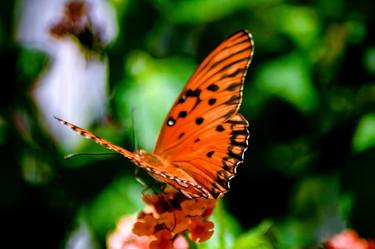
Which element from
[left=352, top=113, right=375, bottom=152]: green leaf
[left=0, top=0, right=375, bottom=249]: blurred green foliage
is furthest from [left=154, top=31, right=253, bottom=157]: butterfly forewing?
[left=352, top=113, right=375, bottom=152]: green leaf

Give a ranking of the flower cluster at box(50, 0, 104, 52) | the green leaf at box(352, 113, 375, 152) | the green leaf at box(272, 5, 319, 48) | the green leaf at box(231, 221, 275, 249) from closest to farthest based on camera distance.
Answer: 1. the green leaf at box(231, 221, 275, 249)
2. the green leaf at box(352, 113, 375, 152)
3. the green leaf at box(272, 5, 319, 48)
4. the flower cluster at box(50, 0, 104, 52)

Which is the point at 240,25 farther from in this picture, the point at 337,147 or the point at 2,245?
the point at 2,245

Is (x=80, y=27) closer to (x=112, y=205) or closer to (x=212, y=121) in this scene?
(x=112, y=205)

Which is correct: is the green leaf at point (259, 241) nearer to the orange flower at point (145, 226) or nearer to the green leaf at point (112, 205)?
the orange flower at point (145, 226)

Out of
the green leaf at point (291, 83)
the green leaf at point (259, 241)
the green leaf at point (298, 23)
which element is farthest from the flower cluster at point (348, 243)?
the green leaf at point (298, 23)

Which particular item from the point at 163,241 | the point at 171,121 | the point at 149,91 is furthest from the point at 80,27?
the point at 163,241

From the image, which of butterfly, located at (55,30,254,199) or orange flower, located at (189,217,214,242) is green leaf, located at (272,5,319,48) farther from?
orange flower, located at (189,217,214,242)
